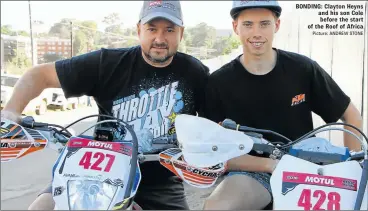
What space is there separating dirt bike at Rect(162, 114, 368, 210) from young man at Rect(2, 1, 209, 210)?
2.44 feet

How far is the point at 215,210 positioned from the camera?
1.63 meters

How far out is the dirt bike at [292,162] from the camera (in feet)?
4.82

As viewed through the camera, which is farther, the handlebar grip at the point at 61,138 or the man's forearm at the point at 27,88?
the man's forearm at the point at 27,88

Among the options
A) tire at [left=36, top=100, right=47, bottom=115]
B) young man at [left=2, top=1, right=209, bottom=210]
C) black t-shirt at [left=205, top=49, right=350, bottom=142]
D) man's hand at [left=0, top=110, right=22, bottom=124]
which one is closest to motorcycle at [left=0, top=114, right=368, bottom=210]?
man's hand at [left=0, top=110, right=22, bottom=124]

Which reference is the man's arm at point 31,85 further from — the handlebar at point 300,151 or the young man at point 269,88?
the handlebar at point 300,151

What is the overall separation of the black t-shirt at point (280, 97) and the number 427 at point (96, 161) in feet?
2.61

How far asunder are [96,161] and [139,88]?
851 millimetres

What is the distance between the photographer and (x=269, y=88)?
2.28 metres

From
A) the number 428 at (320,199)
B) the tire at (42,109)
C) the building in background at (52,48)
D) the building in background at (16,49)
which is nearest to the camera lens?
the number 428 at (320,199)

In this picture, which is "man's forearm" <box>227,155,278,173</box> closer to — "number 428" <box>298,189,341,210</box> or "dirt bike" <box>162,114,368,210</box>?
"dirt bike" <box>162,114,368,210</box>

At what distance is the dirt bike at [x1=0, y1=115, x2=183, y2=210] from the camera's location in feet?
4.93

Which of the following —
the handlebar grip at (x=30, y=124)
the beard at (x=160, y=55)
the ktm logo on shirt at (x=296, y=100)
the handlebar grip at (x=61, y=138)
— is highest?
the beard at (x=160, y=55)

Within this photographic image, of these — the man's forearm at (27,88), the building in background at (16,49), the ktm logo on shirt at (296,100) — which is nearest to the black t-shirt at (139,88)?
the man's forearm at (27,88)

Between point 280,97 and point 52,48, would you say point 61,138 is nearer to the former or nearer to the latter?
A: point 280,97
